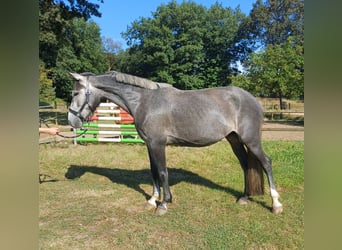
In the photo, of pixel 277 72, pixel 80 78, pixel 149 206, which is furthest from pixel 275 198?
pixel 277 72

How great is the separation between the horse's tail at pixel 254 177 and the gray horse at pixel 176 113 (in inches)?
0.5

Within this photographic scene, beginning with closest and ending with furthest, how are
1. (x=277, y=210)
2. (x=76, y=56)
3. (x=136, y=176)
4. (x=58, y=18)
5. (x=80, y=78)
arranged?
(x=277, y=210) → (x=80, y=78) → (x=136, y=176) → (x=58, y=18) → (x=76, y=56)

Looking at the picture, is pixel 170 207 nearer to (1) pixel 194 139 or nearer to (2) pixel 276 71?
(1) pixel 194 139

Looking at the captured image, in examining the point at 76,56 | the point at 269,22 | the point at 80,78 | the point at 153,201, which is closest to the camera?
the point at 80,78

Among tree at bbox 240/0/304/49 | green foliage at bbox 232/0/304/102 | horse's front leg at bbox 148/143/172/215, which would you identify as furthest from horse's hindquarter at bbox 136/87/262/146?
tree at bbox 240/0/304/49

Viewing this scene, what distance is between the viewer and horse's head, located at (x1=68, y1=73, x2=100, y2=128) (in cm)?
357

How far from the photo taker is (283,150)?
6922 millimetres

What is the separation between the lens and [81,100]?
11.7ft

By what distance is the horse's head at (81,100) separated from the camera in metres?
3.57

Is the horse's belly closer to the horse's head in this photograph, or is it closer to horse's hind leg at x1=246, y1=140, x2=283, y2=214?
horse's hind leg at x1=246, y1=140, x2=283, y2=214

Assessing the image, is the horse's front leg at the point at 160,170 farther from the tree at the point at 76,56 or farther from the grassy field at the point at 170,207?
the tree at the point at 76,56

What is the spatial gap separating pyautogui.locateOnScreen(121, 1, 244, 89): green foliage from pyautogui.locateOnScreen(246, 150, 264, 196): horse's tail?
25630 millimetres

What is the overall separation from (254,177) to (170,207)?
4.01ft
